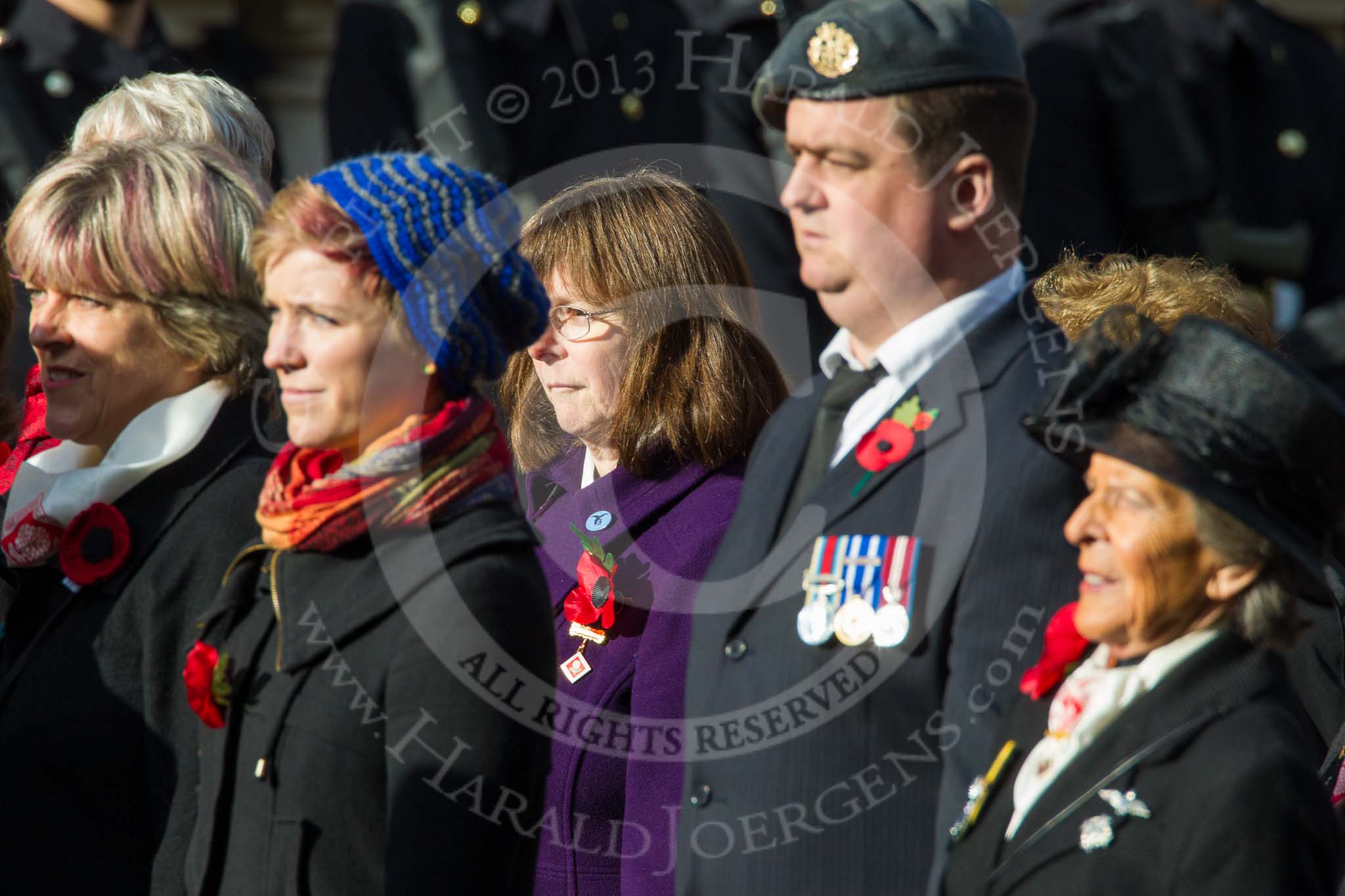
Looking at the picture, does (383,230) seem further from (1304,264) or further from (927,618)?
(1304,264)

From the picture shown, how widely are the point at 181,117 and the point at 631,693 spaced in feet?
5.14

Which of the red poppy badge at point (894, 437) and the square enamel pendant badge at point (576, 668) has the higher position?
the red poppy badge at point (894, 437)

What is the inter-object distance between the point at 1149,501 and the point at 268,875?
127 centimetres

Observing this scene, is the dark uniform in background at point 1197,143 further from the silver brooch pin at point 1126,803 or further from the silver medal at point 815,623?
the silver brooch pin at point 1126,803

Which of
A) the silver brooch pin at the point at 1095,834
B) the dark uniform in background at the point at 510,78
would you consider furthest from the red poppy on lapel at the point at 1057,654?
the dark uniform in background at the point at 510,78

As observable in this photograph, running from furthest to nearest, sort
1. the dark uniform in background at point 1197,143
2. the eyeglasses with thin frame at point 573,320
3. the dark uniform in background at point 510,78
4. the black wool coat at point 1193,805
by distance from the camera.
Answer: the dark uniform in background at point 510,78 < the dark uniform in background at point 1197,143 < the eyeglasses with thin frame at point 573,320 < the black wool coat at point 1193,805

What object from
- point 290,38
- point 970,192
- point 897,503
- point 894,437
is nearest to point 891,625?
point 897,503

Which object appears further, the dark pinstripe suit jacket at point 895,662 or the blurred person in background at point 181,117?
the blurred person in background at point 181,117

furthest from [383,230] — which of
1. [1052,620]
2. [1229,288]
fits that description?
[1229,288]

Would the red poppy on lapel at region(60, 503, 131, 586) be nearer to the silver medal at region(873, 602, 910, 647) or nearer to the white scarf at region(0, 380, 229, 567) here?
the white scarf at region(0, 380, 229, 567)

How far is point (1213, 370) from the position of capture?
231 centimetres

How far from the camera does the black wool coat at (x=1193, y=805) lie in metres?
2.14

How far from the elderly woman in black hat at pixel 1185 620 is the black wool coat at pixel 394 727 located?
2.15ft

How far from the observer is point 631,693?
3.25 metres
